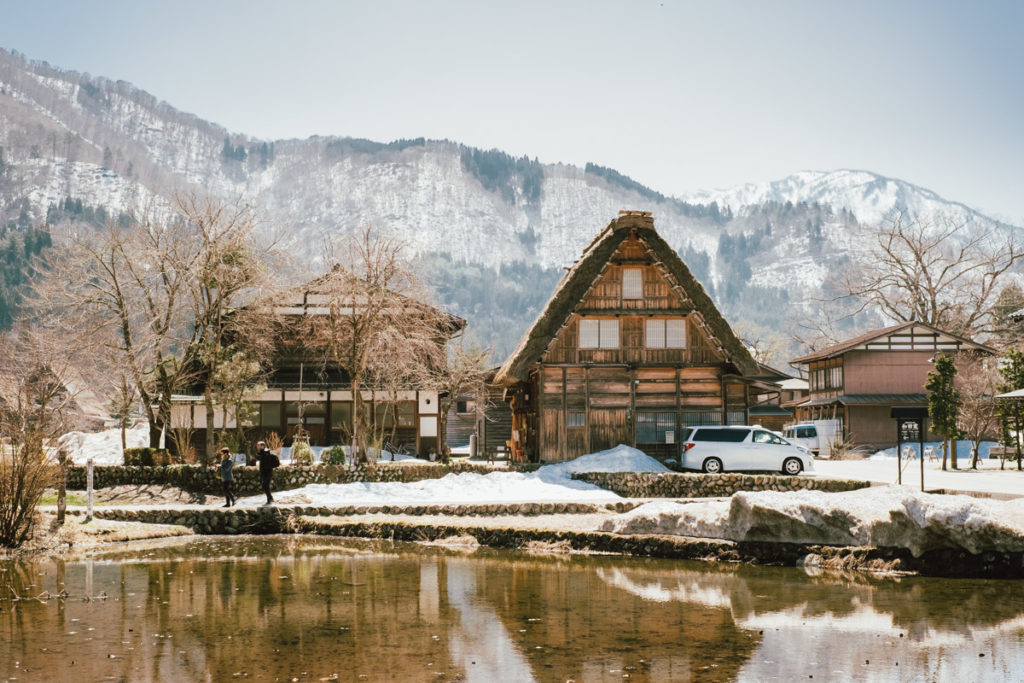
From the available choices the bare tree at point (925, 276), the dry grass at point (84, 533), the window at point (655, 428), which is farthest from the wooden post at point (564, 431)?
the bare tree at point (925, 276)

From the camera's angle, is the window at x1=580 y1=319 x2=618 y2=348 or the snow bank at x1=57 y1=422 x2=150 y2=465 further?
the snow bank at x1=57 y1=422 x2=150 y2=465

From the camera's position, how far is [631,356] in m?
34.5

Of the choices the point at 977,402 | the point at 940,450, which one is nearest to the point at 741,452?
the point at 977,402

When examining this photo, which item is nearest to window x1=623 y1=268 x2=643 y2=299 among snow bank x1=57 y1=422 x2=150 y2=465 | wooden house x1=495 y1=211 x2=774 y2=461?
wooden house x1=495 y1=211 x2=774 y2=461

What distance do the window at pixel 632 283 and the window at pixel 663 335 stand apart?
107cm

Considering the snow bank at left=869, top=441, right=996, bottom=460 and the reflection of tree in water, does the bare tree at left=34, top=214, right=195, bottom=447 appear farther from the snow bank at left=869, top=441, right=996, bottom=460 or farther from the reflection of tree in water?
the snow bank at left=869, top=441, right=996, bottom=460

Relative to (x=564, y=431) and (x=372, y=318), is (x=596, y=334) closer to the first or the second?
(x=564, y=431)

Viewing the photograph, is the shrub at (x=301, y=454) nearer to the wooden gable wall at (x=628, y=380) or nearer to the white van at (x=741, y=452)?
the wooden gable wall at (x=628, y=380)

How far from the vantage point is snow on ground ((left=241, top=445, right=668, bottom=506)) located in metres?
26.9

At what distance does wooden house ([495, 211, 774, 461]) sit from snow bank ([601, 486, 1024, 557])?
14.3 m

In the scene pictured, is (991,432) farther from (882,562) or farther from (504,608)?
(504,608)

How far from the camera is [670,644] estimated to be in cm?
1077

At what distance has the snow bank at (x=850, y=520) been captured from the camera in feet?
50.2

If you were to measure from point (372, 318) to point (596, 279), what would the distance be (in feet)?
26.8
